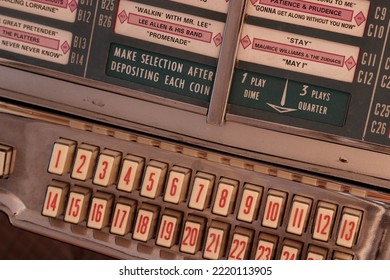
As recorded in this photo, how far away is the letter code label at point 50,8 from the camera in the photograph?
103 centimetres

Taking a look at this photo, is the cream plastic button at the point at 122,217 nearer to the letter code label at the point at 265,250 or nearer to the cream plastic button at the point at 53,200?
the cream plastic button at the point at 53,200

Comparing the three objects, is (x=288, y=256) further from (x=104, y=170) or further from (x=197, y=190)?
(x=104, y=170)

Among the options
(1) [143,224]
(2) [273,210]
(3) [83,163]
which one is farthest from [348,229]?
(3) [83,163]

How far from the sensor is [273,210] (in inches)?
38.9

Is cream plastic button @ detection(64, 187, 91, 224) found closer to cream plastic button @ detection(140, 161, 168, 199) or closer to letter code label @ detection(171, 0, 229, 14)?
cream plastic button @ detection(140, 161, 168, 199)

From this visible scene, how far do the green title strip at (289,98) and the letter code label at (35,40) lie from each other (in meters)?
0.29

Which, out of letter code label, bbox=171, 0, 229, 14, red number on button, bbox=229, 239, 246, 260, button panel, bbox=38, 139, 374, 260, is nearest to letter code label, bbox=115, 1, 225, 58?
letter code label, bbox=171, 0, 229, 14

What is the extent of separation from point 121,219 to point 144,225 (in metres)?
0.04

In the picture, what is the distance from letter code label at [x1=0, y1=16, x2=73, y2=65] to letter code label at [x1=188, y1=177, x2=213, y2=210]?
30 cm

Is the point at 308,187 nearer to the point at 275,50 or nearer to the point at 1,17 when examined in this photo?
the point at 275,50

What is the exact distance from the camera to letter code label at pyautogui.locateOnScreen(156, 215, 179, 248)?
1016mm

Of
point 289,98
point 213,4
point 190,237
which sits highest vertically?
point 213,4

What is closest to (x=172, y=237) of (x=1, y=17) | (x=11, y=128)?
(x=11, y=128)

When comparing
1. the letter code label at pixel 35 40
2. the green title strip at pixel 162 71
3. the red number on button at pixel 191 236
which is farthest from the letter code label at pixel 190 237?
the letter code label at pixel 35 40
